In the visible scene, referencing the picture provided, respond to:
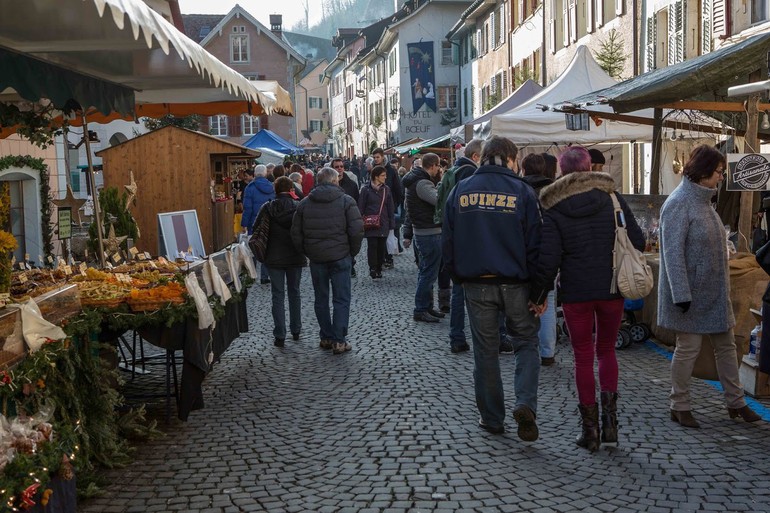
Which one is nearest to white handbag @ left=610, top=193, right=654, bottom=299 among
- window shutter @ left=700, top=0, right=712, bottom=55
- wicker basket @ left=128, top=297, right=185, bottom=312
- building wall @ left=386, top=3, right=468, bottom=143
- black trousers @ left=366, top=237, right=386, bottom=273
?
wicker basket @ left=128, top=297, right=185, bottom=312

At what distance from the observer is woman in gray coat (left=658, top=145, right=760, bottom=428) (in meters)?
6.61

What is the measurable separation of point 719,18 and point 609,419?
1441 centimetres

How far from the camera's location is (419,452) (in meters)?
6.17

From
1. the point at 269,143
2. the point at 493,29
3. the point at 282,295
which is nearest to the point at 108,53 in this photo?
the point at 282,295

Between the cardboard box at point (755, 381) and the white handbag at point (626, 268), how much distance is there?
1.95 metres

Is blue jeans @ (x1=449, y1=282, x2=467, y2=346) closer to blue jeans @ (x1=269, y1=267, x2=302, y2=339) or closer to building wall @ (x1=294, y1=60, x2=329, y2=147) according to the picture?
blue jeans @ (x1=269, y1=267, x2=302, y2=339)

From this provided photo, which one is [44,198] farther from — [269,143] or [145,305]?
[269,143]

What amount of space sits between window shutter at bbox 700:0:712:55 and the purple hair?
1449 centimetres

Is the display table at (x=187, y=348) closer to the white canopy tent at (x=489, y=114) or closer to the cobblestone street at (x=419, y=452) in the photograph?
the cobblestone street at (x=419, y=452)

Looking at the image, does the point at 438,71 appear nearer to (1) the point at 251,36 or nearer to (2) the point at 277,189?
(1) the point at 251,36

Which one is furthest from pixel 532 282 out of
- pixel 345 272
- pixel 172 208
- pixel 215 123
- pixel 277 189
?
pixel 215 123

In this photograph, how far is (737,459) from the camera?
5.94 metres

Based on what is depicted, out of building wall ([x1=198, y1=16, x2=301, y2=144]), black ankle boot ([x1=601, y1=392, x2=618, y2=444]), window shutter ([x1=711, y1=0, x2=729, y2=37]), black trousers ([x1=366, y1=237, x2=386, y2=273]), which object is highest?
building wall ([x1=198, y1=16, x2=301, y2=144])

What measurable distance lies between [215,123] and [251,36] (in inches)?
265
